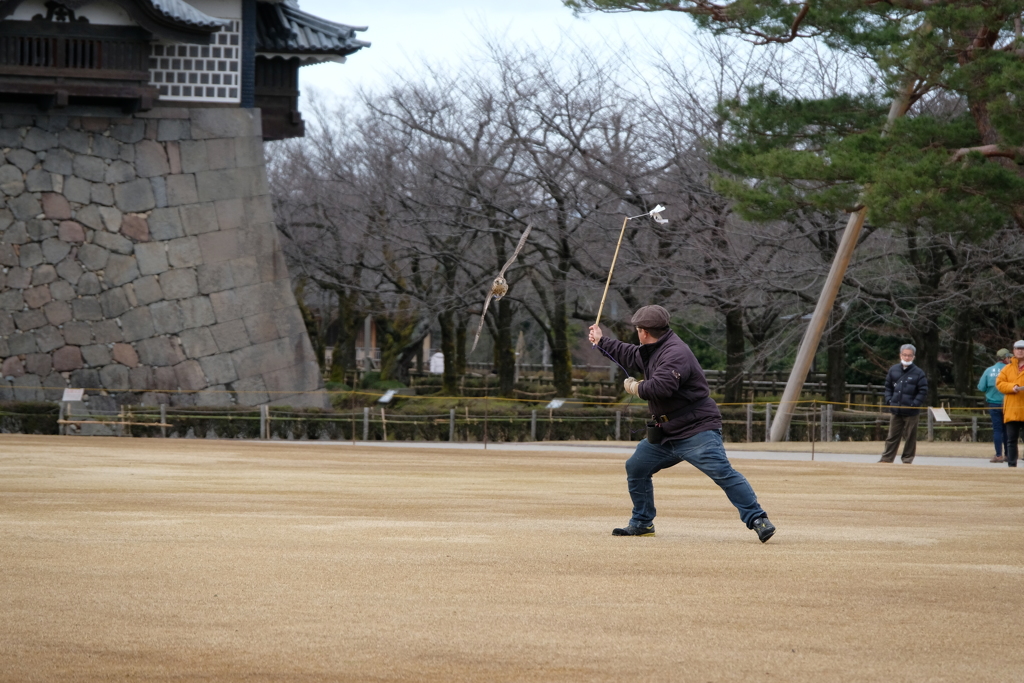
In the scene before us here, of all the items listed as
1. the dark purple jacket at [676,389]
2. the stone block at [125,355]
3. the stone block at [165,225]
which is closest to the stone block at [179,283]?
the stone block at [165,225]

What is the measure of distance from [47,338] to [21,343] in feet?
1.87

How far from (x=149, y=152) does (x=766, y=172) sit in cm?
1479

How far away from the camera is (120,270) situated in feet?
91.0

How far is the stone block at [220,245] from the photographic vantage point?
28.2 metres

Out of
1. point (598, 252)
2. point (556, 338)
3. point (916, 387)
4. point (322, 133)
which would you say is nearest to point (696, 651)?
point (916, 387)

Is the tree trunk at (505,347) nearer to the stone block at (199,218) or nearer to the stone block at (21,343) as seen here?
the stone block at (199,218)

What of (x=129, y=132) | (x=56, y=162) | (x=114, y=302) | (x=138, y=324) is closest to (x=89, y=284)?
(x=114, y=302)

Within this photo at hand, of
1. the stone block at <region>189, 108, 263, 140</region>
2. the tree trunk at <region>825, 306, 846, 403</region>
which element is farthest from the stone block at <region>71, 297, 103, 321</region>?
the tree trunk at <region>825, 306, 846, 403</region>

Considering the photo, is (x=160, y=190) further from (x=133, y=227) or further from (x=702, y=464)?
(x=702, y=464)

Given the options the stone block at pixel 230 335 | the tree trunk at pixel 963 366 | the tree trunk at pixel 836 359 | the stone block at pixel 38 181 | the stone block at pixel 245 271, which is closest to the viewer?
the stone block at pixel 38 181

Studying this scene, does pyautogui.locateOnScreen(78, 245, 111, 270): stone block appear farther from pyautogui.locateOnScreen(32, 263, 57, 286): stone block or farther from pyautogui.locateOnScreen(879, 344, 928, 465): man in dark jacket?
pyautogui.locateOnScreen(879, 344, 928, 465): man in dark jacket

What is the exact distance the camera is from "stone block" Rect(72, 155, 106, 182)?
90.4 feet

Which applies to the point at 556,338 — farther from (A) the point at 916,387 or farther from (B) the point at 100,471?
(B) the point at 100,471

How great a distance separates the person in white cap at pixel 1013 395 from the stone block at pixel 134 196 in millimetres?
18506
